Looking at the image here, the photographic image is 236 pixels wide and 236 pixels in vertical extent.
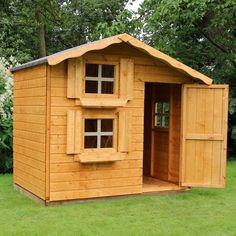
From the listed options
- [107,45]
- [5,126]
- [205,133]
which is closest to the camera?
[107,45]

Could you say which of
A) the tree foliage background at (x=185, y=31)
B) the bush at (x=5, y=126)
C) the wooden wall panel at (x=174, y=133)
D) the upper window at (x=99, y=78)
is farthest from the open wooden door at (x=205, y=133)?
the bush at (x=5, y=126)

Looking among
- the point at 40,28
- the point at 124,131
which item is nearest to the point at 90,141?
the point at 124,131

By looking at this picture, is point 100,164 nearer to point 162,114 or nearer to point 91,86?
point 91,86

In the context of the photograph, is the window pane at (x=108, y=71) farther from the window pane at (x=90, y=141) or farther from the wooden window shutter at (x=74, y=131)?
the window pane at (x=90, y=141)

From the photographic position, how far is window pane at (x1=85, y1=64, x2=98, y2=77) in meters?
7.14

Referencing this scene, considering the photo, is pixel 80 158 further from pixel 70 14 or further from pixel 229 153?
pixel 70 14

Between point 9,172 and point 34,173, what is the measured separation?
365 centimetres

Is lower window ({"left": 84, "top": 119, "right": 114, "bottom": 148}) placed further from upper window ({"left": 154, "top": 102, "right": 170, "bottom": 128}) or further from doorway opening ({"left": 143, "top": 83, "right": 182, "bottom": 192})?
upper window ({"left": 154, "top": 102, "right": 170, "bottom": 128})

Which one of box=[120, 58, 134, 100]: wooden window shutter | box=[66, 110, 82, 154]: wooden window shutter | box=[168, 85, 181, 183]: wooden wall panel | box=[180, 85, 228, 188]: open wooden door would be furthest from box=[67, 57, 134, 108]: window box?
box=[168, 85, 181, 183]: wooden wall panel

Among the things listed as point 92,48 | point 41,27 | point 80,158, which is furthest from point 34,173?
point 41,27

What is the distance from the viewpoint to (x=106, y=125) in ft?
24.0

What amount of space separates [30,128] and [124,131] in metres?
1.67

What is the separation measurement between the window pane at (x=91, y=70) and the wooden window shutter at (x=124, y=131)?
783 millimetres

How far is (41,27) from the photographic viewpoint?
57.0 ft
